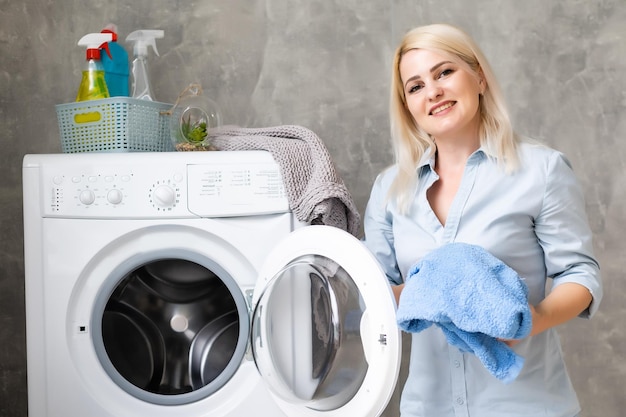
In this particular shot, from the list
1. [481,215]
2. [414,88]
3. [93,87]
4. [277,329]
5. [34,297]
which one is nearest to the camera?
[481,215]

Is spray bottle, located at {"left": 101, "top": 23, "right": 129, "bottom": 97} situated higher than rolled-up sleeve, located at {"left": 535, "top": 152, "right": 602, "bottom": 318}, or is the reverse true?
spray bottle, located at {"left": 101, "top": 23, "right": 129, "bottom": 97}

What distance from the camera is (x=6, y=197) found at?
2.29m

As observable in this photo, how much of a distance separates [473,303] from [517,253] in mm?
286

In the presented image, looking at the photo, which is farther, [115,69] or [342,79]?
[342,79]

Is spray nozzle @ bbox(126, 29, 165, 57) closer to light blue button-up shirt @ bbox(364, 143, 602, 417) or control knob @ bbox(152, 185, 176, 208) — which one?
control knob @ bbox(152, 185, 176, 208)

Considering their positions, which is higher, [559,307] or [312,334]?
[559,307]

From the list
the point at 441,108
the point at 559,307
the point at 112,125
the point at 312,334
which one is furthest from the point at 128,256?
the point at 559,307

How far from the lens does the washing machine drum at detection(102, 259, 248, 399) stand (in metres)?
1.72

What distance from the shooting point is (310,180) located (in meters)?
1.68

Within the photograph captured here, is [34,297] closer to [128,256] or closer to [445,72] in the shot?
[128,256]

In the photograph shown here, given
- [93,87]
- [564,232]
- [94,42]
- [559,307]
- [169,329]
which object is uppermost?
[94,42]

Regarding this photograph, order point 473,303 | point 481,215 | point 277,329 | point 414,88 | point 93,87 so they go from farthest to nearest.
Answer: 1. point 93,87
2. point 277,329
3. point 414,88
4. point 481,215
5. point 473,303

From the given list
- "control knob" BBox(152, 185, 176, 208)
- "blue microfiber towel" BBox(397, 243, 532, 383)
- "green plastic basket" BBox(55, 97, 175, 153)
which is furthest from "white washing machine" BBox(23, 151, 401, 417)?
"blue microfiber towel" BBox(397, 243, 532, 383)

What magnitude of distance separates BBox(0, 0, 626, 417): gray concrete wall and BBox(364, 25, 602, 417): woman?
3.03ft
